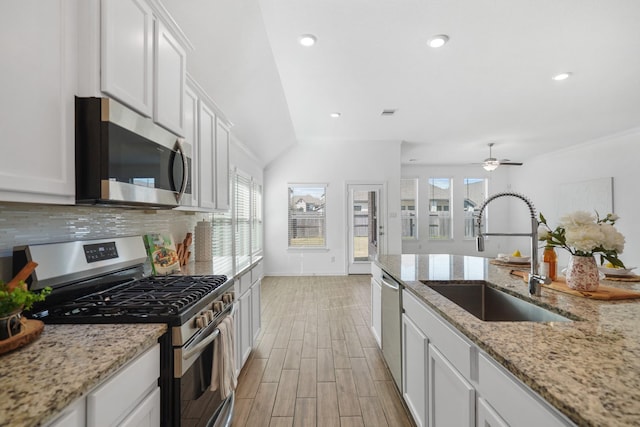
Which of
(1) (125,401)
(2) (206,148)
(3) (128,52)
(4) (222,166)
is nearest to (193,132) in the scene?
(2) (206,148)

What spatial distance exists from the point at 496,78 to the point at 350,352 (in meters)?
3.52

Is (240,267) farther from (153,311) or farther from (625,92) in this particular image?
(625,92)

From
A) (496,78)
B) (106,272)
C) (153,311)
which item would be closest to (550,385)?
(153,311)

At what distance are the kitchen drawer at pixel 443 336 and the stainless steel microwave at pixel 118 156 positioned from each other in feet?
4.69

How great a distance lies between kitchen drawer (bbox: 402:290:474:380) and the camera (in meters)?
1.10

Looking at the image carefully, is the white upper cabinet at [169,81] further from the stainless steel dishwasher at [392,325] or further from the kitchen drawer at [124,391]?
the stainless steel dishwasher at [392,325]

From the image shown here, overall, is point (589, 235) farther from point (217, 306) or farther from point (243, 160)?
point (243, 160)

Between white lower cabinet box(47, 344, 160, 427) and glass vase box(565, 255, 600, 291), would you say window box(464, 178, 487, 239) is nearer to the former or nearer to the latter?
glass vase box(565, 255, 600, 291)

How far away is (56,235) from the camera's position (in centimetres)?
136

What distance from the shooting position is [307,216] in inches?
262

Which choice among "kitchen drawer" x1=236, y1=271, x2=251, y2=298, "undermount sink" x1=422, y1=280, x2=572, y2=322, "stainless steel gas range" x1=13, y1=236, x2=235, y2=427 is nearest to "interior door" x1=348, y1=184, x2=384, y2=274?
"kitchen drawer" x1=236, y1=271, x2=251, y2=298

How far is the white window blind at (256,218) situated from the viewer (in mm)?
5516

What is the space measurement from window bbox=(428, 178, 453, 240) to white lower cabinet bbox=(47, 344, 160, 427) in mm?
8598

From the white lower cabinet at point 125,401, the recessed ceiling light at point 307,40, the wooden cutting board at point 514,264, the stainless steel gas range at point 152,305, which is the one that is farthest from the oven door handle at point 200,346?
the recessed ceiling light at point 307,40
